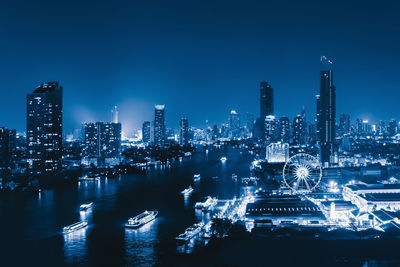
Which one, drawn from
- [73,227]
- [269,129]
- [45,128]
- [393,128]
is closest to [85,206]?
[73,227]

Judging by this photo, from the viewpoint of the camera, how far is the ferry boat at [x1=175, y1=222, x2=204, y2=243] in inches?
240

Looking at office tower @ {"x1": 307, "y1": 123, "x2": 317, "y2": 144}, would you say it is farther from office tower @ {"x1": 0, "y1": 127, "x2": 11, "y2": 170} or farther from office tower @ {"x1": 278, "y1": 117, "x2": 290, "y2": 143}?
office tower @ {"x1": 0, "y1": 127, "x2": 11, "y2": 170}

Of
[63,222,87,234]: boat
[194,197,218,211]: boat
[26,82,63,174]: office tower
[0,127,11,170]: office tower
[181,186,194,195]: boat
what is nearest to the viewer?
[63,222,87,234]: boat

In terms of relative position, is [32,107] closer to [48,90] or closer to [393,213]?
[48,90]

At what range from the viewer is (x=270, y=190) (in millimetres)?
10773

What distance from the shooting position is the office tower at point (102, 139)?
A: 23938mm

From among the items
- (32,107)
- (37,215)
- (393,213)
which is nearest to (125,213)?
(37,215)

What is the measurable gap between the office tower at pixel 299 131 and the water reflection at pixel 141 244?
26924 mm

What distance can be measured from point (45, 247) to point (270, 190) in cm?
636

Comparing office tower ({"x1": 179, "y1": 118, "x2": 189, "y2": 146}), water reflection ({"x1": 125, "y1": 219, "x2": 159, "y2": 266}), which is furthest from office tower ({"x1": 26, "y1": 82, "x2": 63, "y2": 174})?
office tower ({"x1": 179, "y1": 118, "x2": 189, "y2": 146})

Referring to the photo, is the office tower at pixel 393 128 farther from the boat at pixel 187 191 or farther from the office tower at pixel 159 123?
the boat at pixel 187 191

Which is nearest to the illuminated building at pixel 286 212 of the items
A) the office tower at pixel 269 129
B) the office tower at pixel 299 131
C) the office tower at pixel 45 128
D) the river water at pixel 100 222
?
the river water at pixel 100 222

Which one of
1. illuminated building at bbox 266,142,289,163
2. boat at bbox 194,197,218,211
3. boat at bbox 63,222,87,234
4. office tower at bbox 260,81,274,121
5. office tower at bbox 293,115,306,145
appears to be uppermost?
office tower at bbox 260,81,274,121

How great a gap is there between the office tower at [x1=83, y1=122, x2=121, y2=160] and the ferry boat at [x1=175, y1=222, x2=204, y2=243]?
17.5m
